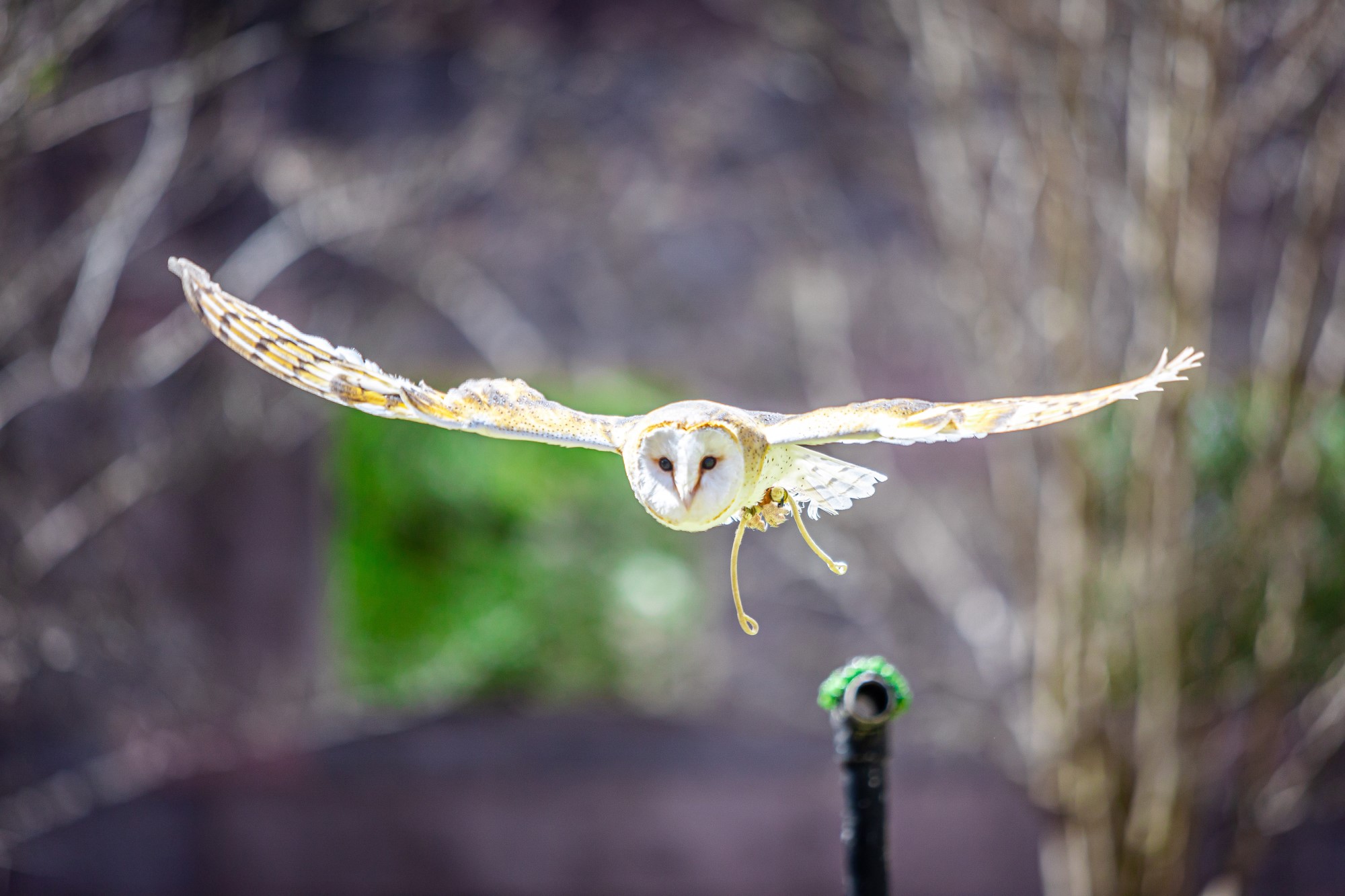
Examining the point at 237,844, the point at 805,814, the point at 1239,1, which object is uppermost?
the point at 1239,1

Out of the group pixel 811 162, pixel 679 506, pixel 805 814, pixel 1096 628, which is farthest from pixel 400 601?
pixel 679 506

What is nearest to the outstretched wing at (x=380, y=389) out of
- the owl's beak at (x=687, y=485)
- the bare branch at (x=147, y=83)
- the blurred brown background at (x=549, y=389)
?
the owl's beak at (x=687, y=485)

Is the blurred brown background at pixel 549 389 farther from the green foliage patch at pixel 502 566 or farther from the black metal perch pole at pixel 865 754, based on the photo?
the black metal perch pole at pixel 865 754

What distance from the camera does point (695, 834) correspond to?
12.2 ft

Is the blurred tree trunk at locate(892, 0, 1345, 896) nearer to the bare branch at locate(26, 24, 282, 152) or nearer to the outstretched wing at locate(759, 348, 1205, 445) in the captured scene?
the outstretched wing at locate(759, 348, 1205, 445)

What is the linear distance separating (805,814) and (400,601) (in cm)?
183

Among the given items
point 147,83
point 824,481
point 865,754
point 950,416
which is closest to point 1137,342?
point 865,754

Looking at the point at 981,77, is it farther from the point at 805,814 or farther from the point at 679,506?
the point at 679,506

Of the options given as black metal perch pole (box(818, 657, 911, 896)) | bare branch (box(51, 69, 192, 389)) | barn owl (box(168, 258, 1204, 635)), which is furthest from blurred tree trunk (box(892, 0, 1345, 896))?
bare branch (box(51, 69, 192, 389))

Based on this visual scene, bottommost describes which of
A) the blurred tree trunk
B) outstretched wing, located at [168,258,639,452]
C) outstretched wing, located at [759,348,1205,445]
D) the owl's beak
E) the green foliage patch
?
the owl's beak

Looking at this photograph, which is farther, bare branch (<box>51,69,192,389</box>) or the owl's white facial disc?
bare branch (<box>51,69,192,389</box>)

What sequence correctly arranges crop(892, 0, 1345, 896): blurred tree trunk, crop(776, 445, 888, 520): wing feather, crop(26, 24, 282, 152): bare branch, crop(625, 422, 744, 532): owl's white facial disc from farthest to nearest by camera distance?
1. crop(26, 24, 282, 152): bare branch
2. crop(892, 0, 1345, 896): blurred tree trunk
3. crop(776, 445, 888, 520): wing feather
4. crop(625, 422, 744, 532): owl's white facial disc

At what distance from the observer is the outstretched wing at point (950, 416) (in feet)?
2.56

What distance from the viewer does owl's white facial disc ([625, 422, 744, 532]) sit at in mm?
881
